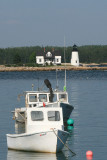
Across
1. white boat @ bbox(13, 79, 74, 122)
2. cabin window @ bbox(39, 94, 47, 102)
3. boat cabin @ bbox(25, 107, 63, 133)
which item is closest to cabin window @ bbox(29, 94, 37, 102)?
white boat @ bbox(13, 79, 74, 122)

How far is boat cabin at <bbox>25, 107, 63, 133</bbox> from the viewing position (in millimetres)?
32875

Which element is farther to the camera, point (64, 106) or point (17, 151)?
point (64, 106)

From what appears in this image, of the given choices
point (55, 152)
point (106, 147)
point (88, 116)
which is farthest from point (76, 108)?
point (55, 152)

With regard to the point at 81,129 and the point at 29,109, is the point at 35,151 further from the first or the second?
the point at 81,129

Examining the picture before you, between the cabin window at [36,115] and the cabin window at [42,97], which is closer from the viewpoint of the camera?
the cabin window at [36,115]

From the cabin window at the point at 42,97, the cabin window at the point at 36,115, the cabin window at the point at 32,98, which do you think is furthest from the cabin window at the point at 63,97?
the cabin window at the point at 36,115

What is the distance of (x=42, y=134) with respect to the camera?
31.6 metres

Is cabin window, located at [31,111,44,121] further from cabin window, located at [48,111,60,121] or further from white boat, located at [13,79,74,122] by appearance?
white boat, located at [13,79,74,122]

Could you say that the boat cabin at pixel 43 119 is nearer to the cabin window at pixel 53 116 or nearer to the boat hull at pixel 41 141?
the cabin window at pixel 53 116

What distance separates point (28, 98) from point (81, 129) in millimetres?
5100

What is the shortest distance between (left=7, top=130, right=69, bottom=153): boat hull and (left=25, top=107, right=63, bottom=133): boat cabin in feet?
2.51

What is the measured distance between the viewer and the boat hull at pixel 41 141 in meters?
31.5

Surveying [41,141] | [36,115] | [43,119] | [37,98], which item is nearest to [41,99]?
[37,98]

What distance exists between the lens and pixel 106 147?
36250 mm
